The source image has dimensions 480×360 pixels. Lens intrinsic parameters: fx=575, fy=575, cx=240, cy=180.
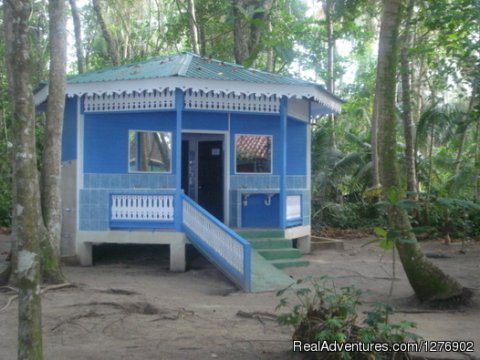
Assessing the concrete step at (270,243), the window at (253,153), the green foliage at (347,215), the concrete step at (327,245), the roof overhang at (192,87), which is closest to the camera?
the roof overhang at (192,87)

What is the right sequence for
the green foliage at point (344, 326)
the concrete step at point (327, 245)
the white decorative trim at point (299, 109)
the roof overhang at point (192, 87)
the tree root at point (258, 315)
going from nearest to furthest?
the green foliage at point (344, 326) → the tree root at point (258, 315) → the roof overhang at point (192, 87) → the white decorative trim at point (299, 109) → the concrete step at point (327, 245)

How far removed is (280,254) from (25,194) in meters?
7.94

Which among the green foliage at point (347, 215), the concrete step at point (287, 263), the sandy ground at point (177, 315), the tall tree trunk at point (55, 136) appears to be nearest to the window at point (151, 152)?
the sandy ground at point (177, 315)

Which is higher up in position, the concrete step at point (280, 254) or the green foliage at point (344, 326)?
the green foliage at point (344, 326)

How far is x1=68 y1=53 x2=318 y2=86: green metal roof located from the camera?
1115 cm

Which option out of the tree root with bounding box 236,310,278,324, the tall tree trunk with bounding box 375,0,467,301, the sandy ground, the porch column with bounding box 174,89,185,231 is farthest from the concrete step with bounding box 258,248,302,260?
the tree root with bounding box 236,310,278,324

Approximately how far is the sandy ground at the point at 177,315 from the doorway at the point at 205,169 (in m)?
2.14

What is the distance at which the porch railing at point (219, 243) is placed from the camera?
9.54 metres

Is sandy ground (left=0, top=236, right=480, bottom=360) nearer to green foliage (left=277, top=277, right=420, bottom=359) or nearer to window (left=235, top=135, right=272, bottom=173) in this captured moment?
green foliage (left=277, top=277, right=420, bottom=359)

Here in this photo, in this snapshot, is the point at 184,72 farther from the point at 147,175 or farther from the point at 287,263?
the point at 287,263

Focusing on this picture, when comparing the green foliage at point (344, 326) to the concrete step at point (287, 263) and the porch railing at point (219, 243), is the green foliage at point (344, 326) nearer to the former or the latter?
the porch railing at point (219, 243)

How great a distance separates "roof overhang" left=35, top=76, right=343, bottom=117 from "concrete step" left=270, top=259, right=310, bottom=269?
3336mm

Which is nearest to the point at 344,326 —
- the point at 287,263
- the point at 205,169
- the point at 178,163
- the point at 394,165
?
→ the point at 394,165

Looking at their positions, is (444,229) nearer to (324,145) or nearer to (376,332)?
(324,145)
